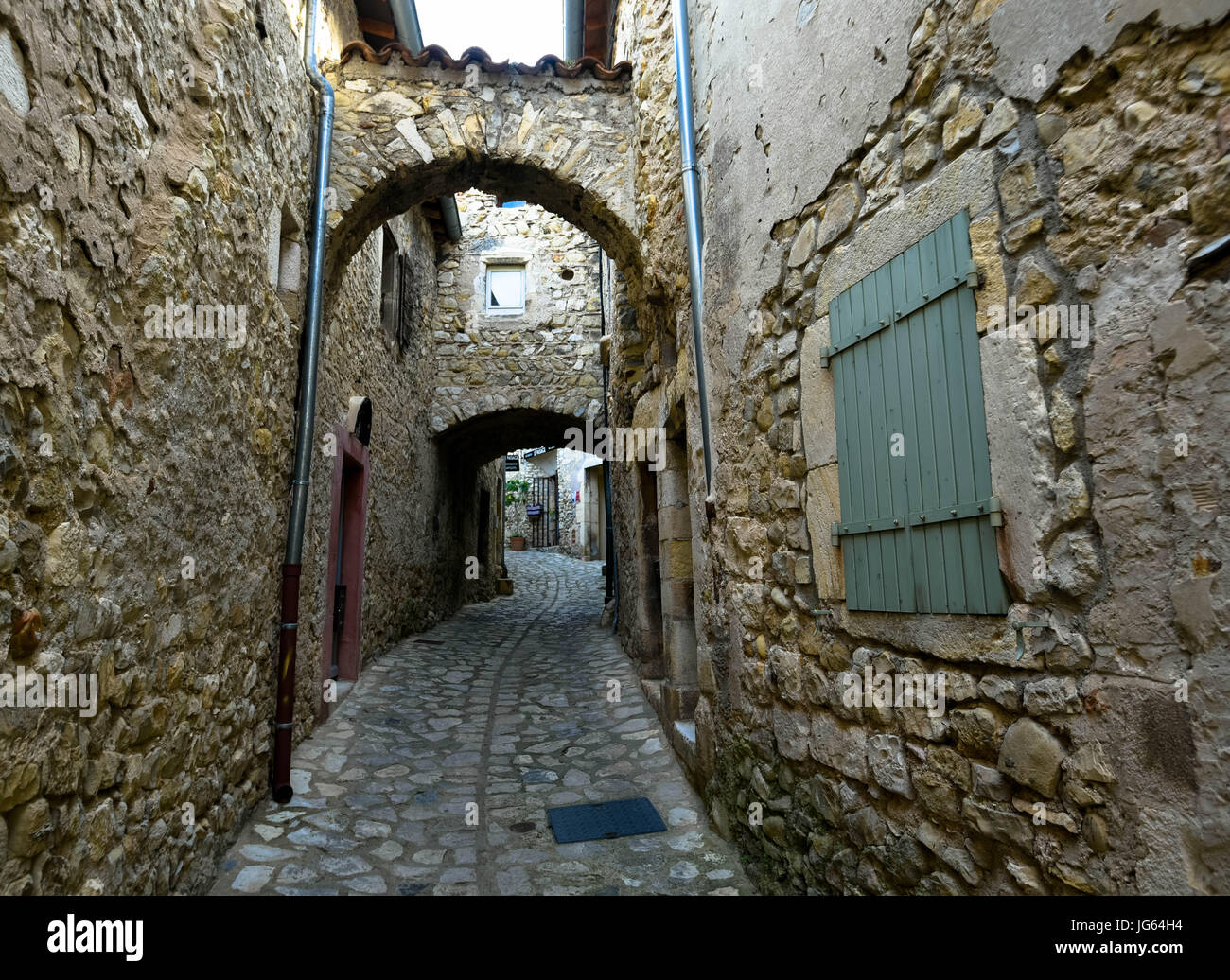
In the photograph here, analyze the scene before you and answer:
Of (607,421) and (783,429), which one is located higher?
(607,421)

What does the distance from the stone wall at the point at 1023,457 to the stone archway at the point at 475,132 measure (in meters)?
2.19

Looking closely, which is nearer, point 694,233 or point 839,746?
point 839,746

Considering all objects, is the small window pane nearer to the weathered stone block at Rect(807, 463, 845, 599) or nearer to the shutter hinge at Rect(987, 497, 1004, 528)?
the weathered stone block at Rect(807, 463, 845, 599)

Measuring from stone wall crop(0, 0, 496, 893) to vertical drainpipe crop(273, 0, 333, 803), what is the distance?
74 millimetres

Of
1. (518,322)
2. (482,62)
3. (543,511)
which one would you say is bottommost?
(543,511)

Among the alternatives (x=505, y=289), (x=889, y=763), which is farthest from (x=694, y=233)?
(x=505, y=289)

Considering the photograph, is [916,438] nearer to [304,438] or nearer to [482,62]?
[304,438]

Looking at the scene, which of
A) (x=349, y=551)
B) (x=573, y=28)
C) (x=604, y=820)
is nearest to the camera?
(x=604, y=820)

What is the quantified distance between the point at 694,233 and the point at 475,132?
2.11 meters

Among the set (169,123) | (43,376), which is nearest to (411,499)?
(169,123)

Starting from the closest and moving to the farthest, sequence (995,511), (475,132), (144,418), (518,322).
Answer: (995,511), (144,418), (475,132), (518,322)

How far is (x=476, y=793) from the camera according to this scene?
3.98 meters

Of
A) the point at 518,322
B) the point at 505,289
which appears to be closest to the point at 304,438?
the point at 518,322

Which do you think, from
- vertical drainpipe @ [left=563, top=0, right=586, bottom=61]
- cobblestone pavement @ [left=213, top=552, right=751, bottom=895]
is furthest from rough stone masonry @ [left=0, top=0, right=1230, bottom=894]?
vertical drainpipe @ [left=563, top=0, right=586, bottom=61]
